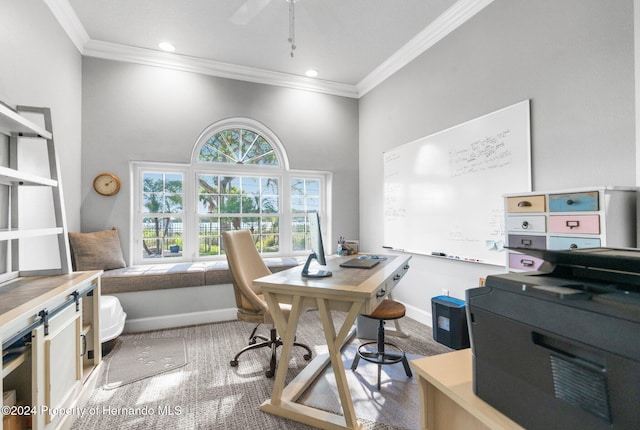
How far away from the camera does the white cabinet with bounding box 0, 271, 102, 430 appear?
4.21 ft

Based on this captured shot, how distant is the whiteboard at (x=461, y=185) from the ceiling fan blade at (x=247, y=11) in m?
2.13

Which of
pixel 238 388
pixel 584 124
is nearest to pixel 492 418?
pixel 238 388

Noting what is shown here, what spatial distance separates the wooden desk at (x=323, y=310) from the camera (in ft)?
5.26

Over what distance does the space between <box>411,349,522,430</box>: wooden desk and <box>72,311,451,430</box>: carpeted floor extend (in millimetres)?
1041

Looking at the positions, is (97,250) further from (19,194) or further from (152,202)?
(19,194)

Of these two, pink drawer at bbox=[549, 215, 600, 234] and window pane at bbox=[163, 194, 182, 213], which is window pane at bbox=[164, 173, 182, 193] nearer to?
window pane at bbox=[163, 194, 182, 213]

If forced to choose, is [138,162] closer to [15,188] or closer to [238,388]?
[15,188]

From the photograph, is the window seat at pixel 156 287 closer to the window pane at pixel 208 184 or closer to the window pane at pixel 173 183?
the window pane at pixel 173 183

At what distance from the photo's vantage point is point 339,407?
1.84 metres

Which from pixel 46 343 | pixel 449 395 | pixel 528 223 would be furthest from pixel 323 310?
pixel 528 223

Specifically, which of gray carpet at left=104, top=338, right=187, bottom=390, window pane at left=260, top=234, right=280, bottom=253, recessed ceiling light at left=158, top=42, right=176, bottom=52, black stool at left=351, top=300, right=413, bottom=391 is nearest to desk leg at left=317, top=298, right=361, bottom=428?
black stool at left=351, top=300, right=413, bottom=391

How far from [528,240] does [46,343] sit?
9.26ft

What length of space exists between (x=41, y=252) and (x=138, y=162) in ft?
5.30

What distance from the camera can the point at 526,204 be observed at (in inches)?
77.5
